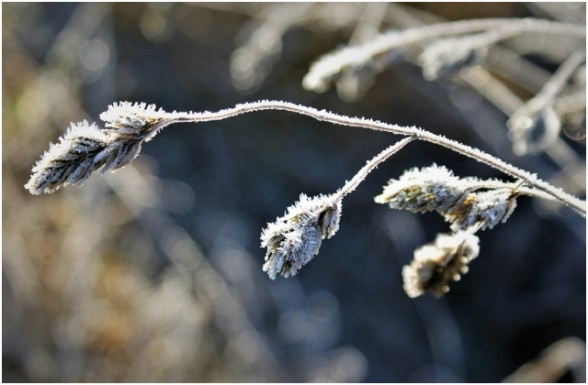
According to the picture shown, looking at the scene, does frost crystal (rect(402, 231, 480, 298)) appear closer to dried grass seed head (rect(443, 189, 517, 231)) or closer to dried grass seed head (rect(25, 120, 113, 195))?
dried grass seed head (rect(443, 189, 517, 231))

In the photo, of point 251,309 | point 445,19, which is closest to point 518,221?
point 445,19

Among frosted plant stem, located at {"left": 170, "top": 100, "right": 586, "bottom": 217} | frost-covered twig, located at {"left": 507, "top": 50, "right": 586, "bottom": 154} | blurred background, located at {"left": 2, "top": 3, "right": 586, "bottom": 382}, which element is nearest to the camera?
frosted plant stem, located at {"left": 170, "top": 100, "right": 586, "bottom": 217}

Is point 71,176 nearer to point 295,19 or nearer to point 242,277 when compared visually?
point 295,19

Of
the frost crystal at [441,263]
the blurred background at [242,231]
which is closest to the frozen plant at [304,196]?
the frost crystal at [441,263]

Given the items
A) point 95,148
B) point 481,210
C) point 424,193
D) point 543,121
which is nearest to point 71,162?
point 95,148

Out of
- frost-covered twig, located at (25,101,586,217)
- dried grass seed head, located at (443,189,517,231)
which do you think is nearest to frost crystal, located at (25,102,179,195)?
frost-covered twig, located at (25,101,586,217)

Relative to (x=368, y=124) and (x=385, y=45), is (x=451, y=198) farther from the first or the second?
(x=385, y=45)

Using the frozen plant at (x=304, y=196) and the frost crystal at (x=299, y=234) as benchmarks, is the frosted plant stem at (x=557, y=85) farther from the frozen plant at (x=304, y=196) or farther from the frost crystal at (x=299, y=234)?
the frost crystal at (x=299, y=234)
